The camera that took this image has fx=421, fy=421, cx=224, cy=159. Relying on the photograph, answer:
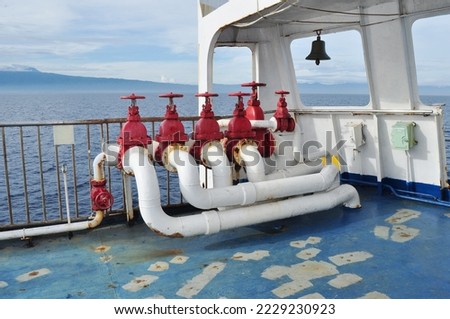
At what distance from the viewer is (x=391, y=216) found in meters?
5.51

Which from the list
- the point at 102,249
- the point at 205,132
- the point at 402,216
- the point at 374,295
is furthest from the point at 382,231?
the point at 102,249

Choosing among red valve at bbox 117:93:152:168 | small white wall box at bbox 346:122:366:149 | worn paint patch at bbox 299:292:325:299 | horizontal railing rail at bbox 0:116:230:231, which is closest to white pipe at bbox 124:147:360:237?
red valve at bbox 117:93:152:168

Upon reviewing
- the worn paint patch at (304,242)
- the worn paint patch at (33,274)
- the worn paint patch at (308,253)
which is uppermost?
the worn paint patch at (33,274)

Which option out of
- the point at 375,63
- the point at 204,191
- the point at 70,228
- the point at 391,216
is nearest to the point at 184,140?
the point at 204,191

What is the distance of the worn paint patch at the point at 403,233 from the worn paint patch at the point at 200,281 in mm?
2024

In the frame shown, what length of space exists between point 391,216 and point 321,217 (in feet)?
2.95

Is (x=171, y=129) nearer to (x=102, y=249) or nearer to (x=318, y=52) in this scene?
(x=102, y=249)

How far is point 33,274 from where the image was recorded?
13.1 feet

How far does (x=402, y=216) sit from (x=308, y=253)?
1841 mm

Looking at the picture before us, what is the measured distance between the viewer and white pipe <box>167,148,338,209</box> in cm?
435

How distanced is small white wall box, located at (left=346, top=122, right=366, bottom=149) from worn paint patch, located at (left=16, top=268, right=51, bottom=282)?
486 centimetres

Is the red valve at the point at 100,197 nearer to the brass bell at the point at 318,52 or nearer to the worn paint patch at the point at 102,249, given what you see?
the worn paint patch at the point at 102,249

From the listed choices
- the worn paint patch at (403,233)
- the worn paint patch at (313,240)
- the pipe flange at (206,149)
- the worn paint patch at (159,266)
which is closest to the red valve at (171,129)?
the pipe flange at (206,149)

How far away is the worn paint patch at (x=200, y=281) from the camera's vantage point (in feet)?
11.7
